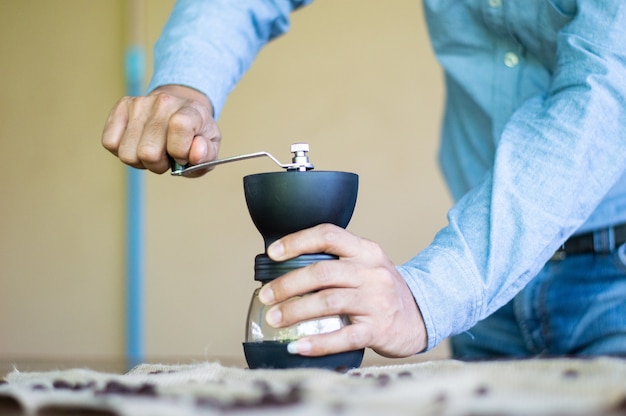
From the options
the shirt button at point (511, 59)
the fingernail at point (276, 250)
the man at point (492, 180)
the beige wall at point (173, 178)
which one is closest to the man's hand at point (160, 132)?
the man at point (492, 180)

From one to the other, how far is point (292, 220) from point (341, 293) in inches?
3.2

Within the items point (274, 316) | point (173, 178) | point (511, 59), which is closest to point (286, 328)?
point (274, 316)

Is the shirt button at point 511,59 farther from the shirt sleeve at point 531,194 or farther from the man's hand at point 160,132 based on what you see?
the man's hand at point 160,132

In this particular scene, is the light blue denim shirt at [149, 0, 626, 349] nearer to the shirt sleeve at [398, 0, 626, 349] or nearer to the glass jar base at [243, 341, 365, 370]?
the shirt sleeve at [398, 0, 626, 349]

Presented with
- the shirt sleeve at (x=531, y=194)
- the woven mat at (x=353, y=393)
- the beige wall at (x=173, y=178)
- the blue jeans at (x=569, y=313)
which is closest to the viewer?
the woven mat at (x=353, y=393)

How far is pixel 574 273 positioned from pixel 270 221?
55 cm

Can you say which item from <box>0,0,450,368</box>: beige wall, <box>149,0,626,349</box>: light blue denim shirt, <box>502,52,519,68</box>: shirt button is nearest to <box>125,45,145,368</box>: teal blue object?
<box>0,0,450,368</box>: beige wall

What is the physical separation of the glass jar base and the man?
0.04 feet

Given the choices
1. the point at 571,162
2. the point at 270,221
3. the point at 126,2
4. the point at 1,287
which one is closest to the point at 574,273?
the point at 571,162

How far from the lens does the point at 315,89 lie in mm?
3363

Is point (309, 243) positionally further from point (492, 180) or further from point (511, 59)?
point (511, 59)

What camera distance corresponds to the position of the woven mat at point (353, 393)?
1.48 feet

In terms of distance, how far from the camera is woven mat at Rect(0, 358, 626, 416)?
45 centimetres

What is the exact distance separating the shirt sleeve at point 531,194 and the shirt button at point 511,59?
26 cm
